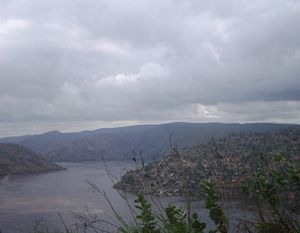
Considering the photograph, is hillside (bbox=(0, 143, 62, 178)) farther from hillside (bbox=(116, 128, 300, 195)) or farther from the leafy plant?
the leafy plant

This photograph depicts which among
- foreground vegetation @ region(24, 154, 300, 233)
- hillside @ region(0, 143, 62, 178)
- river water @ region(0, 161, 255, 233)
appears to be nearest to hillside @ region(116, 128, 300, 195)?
foreground vegetation @ region(24, 154, 300, 233)

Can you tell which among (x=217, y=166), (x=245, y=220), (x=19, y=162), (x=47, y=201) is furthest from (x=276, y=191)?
(x=19, y=162)

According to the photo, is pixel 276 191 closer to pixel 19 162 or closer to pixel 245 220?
pixel 245 220

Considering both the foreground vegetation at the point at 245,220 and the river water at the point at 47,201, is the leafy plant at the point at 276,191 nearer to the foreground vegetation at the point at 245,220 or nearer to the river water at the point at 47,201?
the foreground vegetation at the point at 245,220

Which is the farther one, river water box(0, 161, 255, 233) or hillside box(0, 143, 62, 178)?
hillside box(0, 143, 62, 178)

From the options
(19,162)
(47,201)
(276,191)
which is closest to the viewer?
(276,191)

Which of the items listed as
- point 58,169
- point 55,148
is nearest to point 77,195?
point 58,169

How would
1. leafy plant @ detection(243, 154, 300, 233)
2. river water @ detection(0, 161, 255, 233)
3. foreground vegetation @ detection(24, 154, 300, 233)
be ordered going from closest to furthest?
1. foreground vegetation @ detection(24, 154, 300, 233)
2. leafy plant @ detection(243, 154, 300, 233)
3. river water @ detection(0, 161, 255, 233)

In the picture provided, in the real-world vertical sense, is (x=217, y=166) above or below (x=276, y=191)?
above
